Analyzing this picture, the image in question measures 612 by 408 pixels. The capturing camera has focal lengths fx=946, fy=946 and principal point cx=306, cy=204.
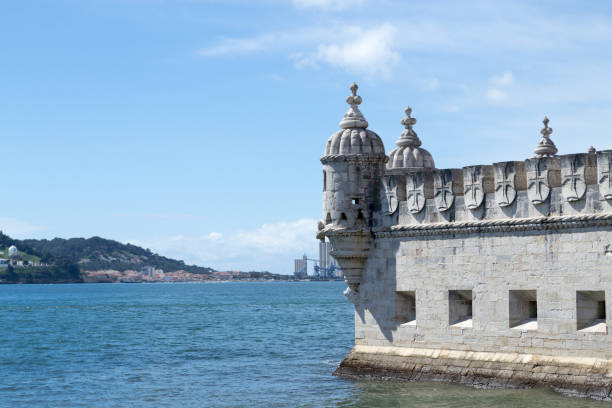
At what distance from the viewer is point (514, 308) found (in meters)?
21.3

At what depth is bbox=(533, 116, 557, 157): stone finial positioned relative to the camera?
32.9m

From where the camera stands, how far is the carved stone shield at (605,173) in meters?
19.4

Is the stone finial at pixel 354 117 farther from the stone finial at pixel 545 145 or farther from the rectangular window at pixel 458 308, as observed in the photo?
the stone finial at pixel 545 145

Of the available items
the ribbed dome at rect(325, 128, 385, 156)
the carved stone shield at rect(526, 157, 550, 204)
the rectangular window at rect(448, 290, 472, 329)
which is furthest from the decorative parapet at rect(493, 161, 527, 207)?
the ribbed dome at rect(325, 128, 385, 156)

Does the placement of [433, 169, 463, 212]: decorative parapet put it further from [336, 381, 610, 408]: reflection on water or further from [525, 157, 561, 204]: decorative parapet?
[336, 381, 610, 408]: reflection on water

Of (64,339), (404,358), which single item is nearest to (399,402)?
(404,358)

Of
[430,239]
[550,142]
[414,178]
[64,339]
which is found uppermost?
[550,142]

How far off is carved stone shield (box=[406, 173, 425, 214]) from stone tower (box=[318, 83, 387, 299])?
3.70ft

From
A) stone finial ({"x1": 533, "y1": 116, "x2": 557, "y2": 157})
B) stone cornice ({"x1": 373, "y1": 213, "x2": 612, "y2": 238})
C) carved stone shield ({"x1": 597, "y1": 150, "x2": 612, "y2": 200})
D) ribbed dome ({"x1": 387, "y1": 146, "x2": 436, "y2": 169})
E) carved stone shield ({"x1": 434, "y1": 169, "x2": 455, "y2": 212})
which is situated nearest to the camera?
carved stone shield ({"x1": 597, "y1": 150, "x2": 612, "y2": 200})

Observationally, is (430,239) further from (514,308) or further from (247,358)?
(247,358)

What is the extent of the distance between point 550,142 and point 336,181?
37.8 feet

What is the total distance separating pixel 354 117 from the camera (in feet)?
83.0

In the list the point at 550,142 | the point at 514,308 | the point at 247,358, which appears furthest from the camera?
the point at 247,358

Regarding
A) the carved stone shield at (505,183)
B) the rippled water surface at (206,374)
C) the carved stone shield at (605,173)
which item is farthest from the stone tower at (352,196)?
the carved stone shield at (605,173)
